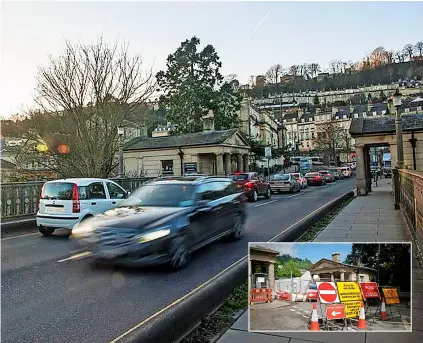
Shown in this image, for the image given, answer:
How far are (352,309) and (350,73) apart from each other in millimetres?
948

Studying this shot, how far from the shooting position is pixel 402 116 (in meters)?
1.78

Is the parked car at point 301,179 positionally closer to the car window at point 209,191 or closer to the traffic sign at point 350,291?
the car window at point 209,191

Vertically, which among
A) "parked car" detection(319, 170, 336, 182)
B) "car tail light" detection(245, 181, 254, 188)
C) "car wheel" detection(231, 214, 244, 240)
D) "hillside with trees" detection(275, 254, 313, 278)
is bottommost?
"hillside with trees" detection(275, 254, 313, 278)

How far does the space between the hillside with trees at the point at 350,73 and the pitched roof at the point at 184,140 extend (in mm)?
225

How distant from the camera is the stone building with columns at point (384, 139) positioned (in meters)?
1.81

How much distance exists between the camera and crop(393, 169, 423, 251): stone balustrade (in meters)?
1.66

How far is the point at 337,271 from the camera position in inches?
55.7

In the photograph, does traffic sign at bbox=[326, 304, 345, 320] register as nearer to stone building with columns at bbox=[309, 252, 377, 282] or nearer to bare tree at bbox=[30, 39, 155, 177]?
stone building with columns at bbox=[309, 252, 377, 282]

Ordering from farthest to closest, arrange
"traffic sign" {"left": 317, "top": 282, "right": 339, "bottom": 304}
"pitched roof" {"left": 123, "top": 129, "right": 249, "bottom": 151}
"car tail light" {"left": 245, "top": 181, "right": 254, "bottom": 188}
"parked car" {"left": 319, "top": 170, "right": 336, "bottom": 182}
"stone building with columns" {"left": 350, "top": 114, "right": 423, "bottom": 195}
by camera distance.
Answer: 1. "parked car" {"left": 319, "top": 170, "right": 336, "bottom": 182}
2. "car tail light" {"left": 245, "top": 181, "right": 254, "bottom": 188}
3. "stone building with columns" {"left": 350, "top": 114, "right": 423, "bottom": 195}
4. "pitched roof" {"left": 123, "top": 129, "right": 249, "bottom": 151}
5. "traffic sign" {"left": 317, "top": 282, "right": 339, "bottom": 304}

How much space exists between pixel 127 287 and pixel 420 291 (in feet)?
3.78

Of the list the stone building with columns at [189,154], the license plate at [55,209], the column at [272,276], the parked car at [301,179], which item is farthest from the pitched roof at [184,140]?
the parked car at [301,179]

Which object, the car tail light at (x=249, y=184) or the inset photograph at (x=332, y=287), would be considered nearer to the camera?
the inset photograph at (x=332, y=287)

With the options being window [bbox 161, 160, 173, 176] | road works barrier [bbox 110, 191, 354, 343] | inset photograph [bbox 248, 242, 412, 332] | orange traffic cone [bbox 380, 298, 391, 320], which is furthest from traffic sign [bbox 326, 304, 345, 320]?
window [bbox 161, 160, 173, 176]

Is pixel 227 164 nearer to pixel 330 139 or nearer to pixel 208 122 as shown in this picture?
pixel 208 122
